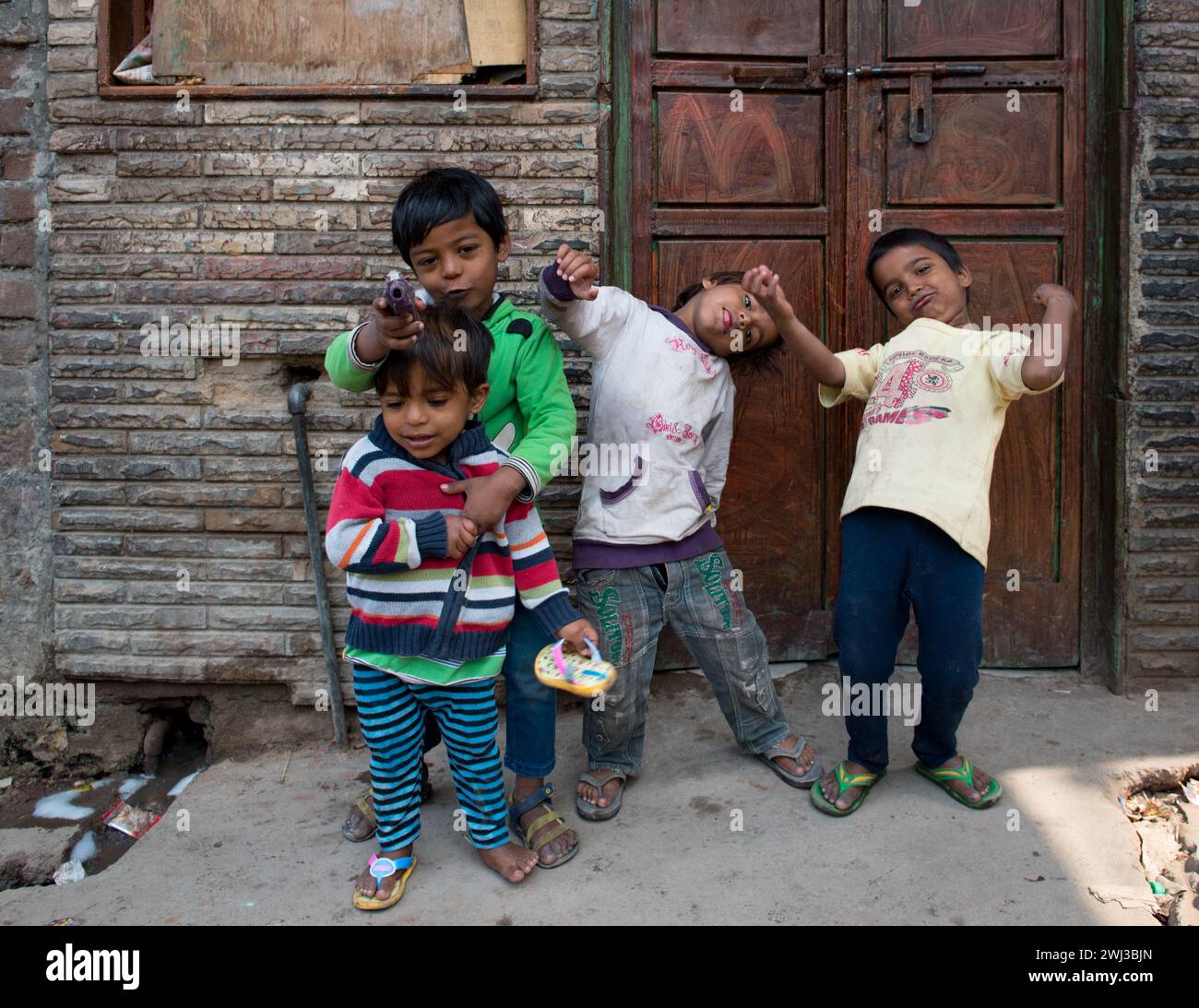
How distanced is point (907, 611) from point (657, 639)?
0.72 metres

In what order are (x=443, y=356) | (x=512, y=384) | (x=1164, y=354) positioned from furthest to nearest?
(x=1164, y=354) → (x=512, y=384) → (x=443, y=356)

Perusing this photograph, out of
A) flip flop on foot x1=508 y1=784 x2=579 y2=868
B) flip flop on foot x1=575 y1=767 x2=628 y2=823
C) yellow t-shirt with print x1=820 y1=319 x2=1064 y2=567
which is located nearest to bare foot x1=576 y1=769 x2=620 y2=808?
flip flop on foot x1=575 y1=767 x2=628 y2=823

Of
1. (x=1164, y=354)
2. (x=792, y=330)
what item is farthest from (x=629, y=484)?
(x=1164, y=354)

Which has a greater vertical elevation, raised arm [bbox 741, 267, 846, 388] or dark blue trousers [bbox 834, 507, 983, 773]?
raised arm [bbox 741, 267, 846, 388]

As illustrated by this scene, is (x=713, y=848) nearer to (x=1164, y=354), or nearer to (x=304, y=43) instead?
(x=1164, y=354)

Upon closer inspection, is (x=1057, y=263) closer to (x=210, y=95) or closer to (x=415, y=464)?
(x=415, y=464)

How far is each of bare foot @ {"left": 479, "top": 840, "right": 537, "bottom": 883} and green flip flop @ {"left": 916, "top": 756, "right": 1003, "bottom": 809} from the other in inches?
47.6

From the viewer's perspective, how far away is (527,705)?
2730 millimetres

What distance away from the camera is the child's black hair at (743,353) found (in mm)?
3125

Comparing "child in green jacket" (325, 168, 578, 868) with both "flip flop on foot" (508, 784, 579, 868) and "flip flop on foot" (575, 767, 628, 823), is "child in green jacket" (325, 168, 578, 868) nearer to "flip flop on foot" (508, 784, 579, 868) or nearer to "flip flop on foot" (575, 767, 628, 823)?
"flip flop on foot" (508, 784, 579, 868)

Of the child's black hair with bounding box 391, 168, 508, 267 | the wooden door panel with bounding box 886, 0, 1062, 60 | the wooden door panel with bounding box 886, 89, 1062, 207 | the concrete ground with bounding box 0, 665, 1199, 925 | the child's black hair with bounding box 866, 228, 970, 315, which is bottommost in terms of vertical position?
the concrete ground with bounding box 0, 665, 1199, 925

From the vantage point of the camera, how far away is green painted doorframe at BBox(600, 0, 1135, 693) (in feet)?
11.3

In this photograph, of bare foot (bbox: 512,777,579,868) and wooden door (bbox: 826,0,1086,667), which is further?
wooden door (bbox: 826,0,1086,667)
